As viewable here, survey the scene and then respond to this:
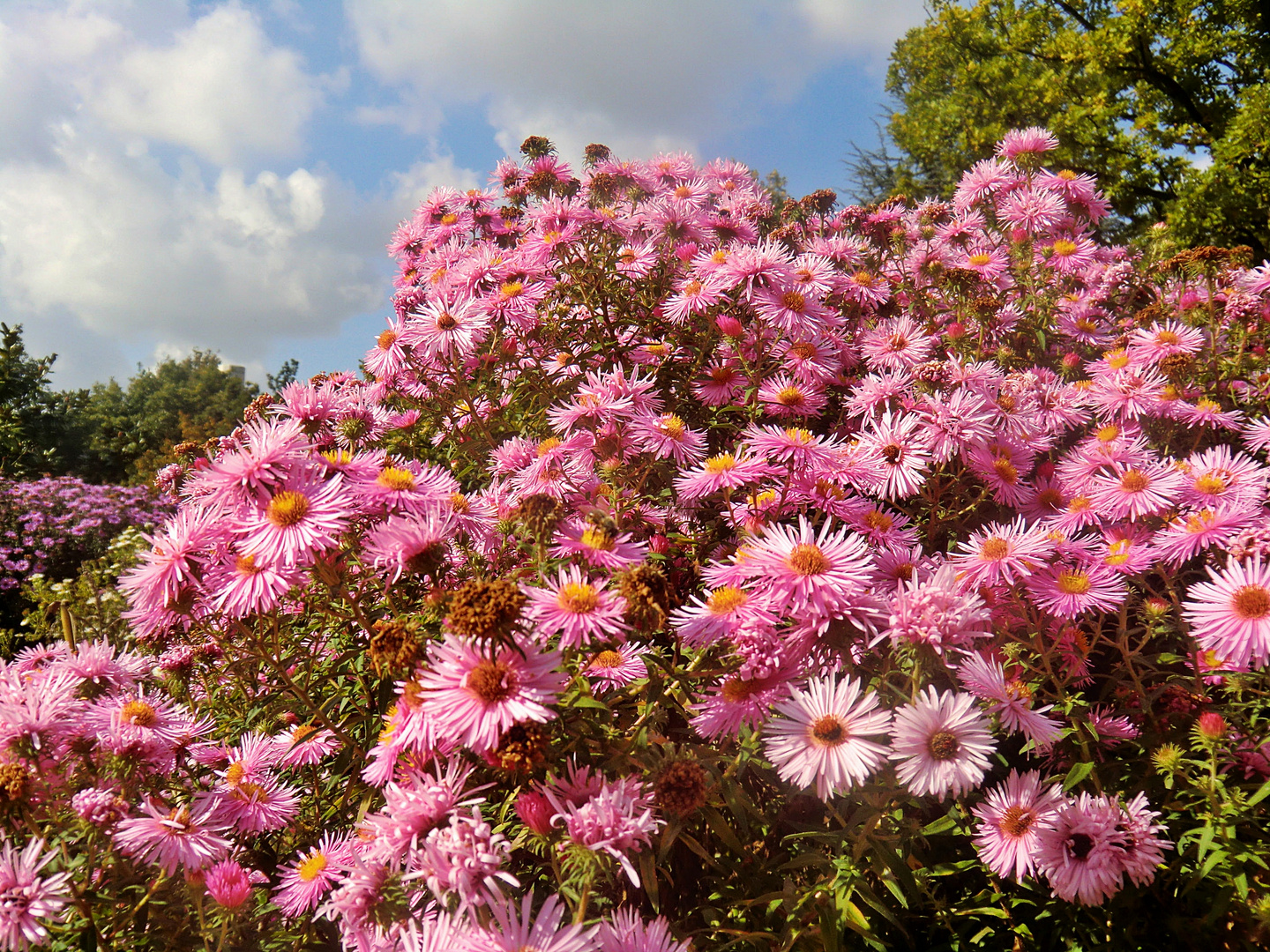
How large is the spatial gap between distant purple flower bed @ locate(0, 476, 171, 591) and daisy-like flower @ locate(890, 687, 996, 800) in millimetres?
9686

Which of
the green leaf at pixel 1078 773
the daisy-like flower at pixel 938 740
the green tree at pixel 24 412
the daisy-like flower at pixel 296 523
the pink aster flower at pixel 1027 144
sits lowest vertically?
the daisy-like flower at pixel 938 740

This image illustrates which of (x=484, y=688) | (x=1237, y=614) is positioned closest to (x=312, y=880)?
(x=484, y=688)

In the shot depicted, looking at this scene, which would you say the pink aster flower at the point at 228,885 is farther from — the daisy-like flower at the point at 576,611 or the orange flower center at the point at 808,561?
the orange flower center at the point at 808,561

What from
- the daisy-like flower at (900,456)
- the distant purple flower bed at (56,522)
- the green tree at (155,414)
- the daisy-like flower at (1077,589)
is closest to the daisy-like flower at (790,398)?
the daisy-like flower at (900,456)

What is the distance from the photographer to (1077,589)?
1.82 meters

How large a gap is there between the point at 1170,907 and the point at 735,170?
434cm

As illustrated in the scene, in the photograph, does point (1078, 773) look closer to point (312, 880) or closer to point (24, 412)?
point (312, 880)

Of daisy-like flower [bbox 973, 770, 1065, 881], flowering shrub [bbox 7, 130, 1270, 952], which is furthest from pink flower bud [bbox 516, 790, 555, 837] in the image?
daisy-like flower [bbox 973, 770, 1065, 881]

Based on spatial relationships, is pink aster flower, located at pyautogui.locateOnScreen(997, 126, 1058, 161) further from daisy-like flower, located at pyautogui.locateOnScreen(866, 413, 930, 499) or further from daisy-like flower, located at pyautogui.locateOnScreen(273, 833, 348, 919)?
daisy-like flower, located at pyautogui.locateOnScreen(273, 833, 348, 919)

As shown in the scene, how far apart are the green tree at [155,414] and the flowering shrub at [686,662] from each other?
1207 cm

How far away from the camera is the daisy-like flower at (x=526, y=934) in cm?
102

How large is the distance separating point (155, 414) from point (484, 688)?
100 feet

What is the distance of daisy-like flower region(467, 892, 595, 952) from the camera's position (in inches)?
40.1

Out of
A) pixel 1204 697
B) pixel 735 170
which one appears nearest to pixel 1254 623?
pixel 1204 697
